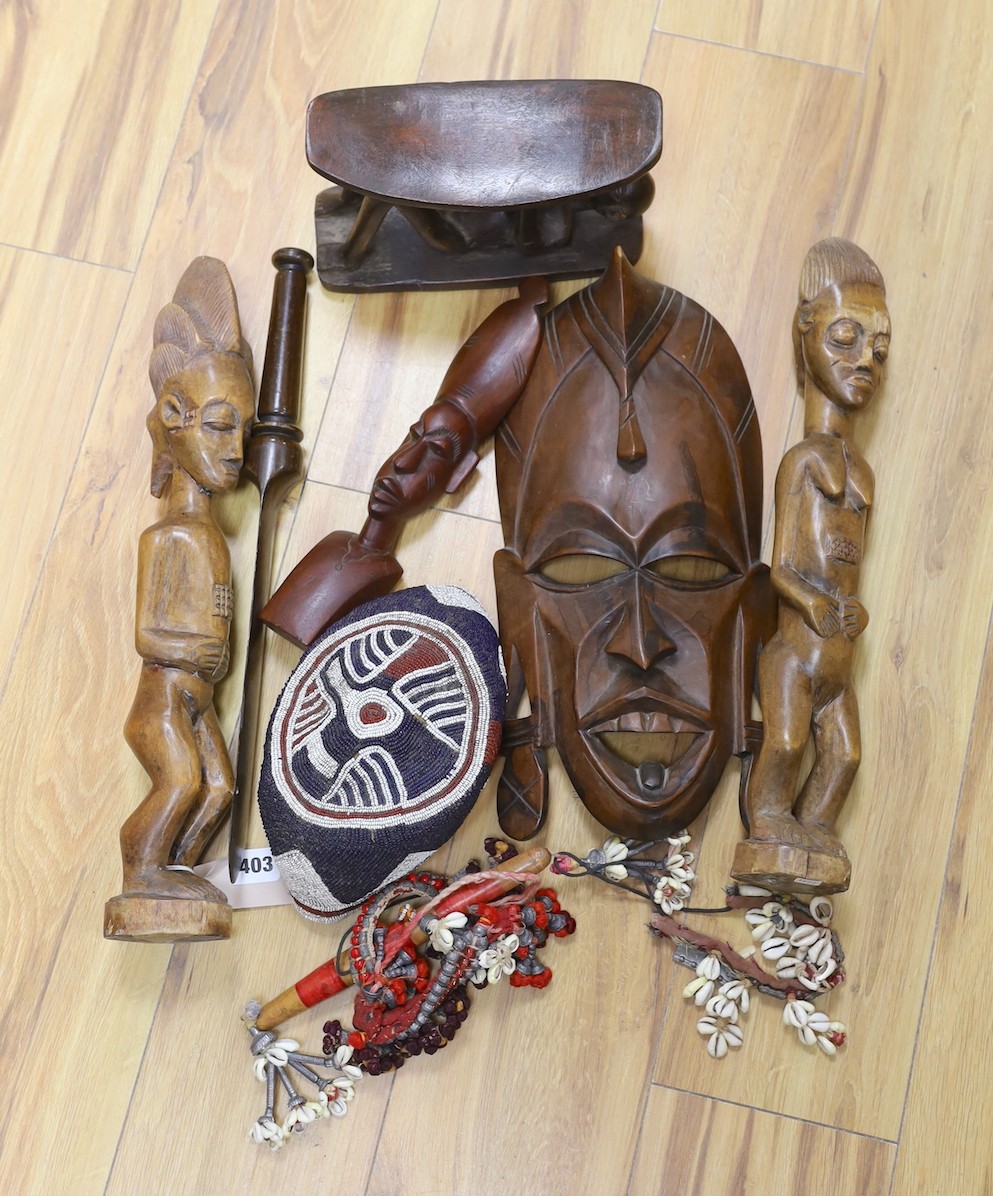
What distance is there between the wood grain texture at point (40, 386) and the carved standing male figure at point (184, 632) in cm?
17

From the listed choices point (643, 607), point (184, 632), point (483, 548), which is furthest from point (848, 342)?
point (184, 632)

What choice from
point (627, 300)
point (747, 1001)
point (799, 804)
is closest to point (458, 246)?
point (627, 300)

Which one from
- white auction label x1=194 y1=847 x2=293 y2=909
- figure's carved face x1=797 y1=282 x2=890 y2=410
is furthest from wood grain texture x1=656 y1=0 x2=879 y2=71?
white auction label x1=194 y1=847 x2=293 y2=909

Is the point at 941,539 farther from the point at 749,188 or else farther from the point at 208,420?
the point at 208,420

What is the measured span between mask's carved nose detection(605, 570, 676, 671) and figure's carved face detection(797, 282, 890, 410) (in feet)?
1.25

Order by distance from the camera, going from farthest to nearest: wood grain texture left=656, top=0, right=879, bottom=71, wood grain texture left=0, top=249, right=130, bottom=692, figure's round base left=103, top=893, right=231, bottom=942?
wood grain texture left=656, top=0, right=879, bottom=71 → wood grain texture left=0, top=249, right=130, bottom=692 → figure's round base left=103, top=893, right=231, bottom=942

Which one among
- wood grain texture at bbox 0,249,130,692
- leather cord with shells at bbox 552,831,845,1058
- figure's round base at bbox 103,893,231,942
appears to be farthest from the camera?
wood grain texture at bbox 0,249,130,692

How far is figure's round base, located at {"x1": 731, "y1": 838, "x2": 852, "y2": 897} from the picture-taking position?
1.42 m

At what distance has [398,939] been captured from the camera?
1453 millimetres

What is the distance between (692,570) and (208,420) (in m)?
0.65

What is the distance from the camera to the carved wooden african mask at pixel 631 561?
1.46m

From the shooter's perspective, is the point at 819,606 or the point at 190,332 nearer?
the point at 819,606

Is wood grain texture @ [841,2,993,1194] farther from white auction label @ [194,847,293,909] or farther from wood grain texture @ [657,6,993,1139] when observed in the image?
white auction label @ [194,847,293,909]

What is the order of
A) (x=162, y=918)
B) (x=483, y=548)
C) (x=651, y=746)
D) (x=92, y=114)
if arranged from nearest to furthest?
(x=162, y=918)
(x=651, y=746)
(x=483, y=548)
(x=92, y=114)
